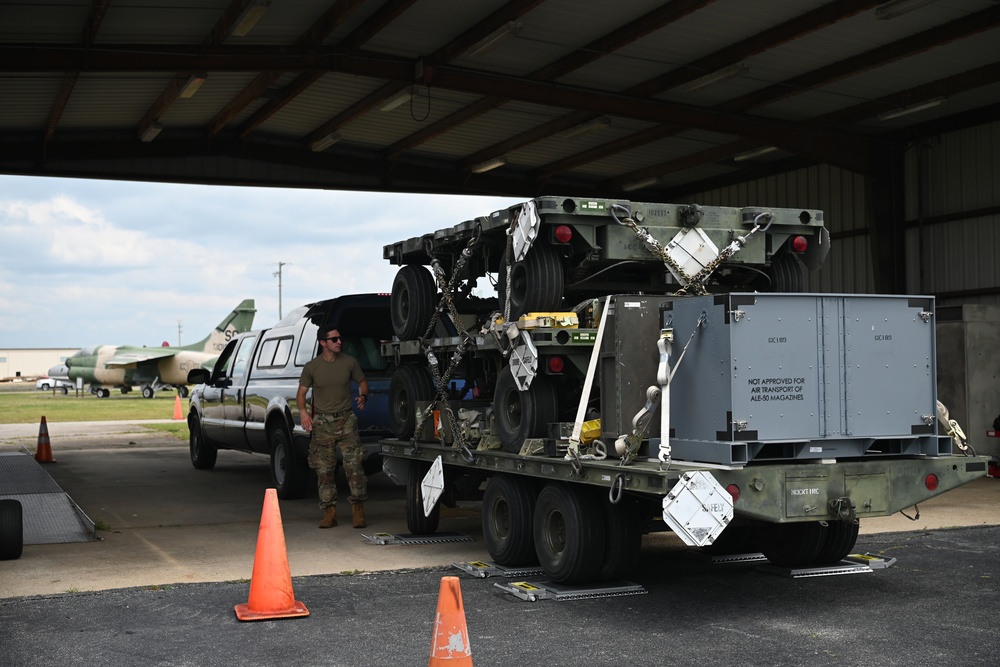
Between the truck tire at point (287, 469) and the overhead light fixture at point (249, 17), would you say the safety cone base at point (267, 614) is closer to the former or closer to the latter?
the truck tire at point (287, 469)

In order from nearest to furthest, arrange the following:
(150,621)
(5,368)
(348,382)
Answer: (150,621)
(348,382)
(5,368)

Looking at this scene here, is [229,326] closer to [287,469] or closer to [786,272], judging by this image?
[287,469]

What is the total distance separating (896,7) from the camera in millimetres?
13242

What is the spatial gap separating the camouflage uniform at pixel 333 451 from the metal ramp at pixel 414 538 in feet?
2.71

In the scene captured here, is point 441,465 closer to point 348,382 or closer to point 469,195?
point 348,382

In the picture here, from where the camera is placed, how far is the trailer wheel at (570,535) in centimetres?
770

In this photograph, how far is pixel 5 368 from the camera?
152m

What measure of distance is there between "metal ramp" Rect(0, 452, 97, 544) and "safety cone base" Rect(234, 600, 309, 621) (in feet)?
13.3

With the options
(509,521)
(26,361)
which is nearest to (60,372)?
(509,521)

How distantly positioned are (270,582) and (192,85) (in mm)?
11068

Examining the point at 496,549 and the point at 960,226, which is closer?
the point at 496,549

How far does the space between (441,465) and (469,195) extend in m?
15.2

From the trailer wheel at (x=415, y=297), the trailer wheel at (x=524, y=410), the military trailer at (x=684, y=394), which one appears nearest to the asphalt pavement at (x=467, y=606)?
the military trailer at (x=684, y=394)

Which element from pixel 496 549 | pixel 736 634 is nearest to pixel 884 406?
pixel 736 634
